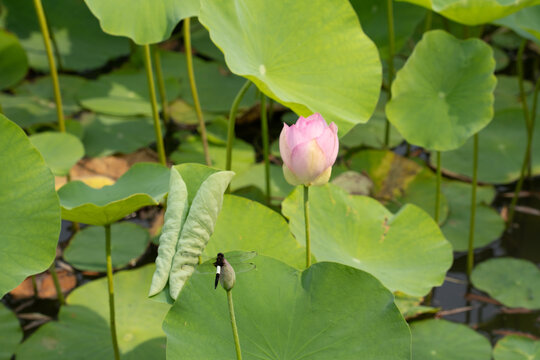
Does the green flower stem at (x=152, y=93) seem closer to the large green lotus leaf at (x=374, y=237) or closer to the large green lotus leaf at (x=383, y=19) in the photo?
the large green lotus leaf at (x=374, y=237)

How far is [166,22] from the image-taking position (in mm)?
1549

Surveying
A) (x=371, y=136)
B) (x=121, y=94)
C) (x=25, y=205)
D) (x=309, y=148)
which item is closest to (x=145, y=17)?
(x=25, y=205)

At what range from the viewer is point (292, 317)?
3.72 feet

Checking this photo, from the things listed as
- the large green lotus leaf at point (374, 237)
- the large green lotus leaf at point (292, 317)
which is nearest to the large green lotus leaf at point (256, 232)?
the large green lotus leaf at point (374, 237)

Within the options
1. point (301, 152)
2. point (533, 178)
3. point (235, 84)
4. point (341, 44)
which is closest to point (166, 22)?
point (341, 44)

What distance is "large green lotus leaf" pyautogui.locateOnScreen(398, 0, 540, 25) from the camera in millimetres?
1700

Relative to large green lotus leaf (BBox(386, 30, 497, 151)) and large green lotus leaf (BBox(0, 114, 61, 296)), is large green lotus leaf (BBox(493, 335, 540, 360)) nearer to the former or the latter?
large green lotus leaf (BBox(386, 30, 497, 151))

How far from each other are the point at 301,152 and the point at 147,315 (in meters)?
0.82

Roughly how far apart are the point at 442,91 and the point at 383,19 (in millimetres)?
691

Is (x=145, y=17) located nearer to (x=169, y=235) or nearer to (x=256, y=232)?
(x=256, y=232)

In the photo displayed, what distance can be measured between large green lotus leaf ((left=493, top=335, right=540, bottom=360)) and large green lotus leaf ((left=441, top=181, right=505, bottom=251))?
404mm

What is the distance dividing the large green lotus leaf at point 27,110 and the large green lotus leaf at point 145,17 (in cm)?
100

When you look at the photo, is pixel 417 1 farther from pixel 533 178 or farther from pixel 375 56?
pixel 533 178

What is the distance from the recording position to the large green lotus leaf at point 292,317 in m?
1.10
